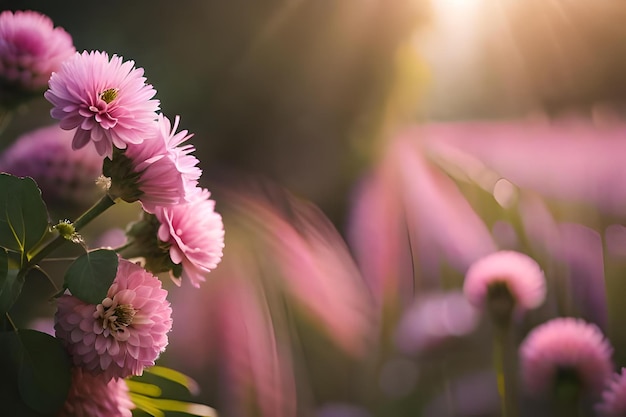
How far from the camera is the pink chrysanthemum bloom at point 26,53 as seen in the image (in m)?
0.36

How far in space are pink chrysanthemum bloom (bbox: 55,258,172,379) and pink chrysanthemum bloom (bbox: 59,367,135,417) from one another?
2 centimetres

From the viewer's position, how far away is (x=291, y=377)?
503 mm

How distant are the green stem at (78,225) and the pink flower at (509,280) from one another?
0.28 meters

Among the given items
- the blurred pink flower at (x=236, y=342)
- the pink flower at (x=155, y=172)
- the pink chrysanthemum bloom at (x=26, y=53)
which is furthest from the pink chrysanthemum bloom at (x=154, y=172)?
the blurred pink flower at (x=236, y=342)

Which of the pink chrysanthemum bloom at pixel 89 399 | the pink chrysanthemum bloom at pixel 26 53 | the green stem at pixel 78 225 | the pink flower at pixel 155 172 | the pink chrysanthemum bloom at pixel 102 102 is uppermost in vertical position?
the pink chrysanthemum bloom at pixel 26 53

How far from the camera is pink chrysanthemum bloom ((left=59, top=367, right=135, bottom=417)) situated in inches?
11.4

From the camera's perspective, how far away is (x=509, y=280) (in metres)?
0.44

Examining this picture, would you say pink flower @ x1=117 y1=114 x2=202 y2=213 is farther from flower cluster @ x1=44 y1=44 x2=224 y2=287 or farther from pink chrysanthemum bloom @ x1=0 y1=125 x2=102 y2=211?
pink chrysanthemum bloom @ x1=0 y1=125 x2=102 y2=211

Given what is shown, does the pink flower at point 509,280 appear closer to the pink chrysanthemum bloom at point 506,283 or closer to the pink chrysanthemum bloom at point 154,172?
the pink chrysanthemum bloom at point 506,283

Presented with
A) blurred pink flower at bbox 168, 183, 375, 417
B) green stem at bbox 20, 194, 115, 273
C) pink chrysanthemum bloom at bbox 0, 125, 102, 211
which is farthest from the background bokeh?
green stem at bbox 20, 194, 115, 273

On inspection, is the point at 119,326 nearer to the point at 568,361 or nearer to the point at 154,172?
the point at 154,172

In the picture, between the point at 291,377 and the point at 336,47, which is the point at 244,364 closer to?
the point at 291,377

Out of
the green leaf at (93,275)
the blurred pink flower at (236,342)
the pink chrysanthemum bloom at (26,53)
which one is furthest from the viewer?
the blurred pink flower at (236,342)

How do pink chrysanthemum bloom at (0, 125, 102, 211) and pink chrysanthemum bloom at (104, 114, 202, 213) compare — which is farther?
pink chrysanthemum bloom at (0, 125, 102, 211)
